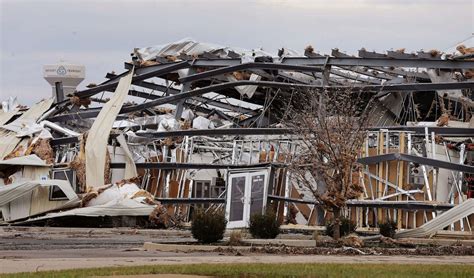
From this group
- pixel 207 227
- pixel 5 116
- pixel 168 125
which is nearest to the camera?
pixel 207 227

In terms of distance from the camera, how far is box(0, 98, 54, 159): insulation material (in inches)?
1868

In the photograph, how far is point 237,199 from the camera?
4122cm

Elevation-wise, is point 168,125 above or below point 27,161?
above

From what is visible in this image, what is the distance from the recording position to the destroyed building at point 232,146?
39.2m

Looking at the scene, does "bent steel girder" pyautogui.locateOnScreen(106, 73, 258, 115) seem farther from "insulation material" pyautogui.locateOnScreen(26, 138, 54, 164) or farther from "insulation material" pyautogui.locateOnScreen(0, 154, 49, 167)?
"insulation material" pyautogui.locateOnScreen(0, 154, 49, 167)

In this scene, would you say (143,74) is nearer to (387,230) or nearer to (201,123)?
(201,123)

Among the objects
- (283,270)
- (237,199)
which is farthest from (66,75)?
(283,270)

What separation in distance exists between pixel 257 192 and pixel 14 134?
553 inches

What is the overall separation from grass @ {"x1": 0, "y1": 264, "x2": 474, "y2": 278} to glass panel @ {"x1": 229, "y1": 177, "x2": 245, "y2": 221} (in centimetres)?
2061

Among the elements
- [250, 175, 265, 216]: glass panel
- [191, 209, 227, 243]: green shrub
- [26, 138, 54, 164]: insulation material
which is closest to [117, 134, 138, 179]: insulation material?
[26, 138, 54, 164]: insulation material

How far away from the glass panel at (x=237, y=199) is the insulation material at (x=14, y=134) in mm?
11631

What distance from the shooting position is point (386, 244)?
2908cm

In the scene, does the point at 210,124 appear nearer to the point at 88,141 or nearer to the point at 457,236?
the point at 88,141

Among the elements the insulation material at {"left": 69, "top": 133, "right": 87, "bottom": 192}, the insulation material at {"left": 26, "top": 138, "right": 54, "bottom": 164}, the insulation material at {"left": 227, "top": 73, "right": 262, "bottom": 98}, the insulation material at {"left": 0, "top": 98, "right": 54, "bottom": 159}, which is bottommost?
the insulation material at {"left": 69, "top": 133, "right": 87, "bottom": 192}
